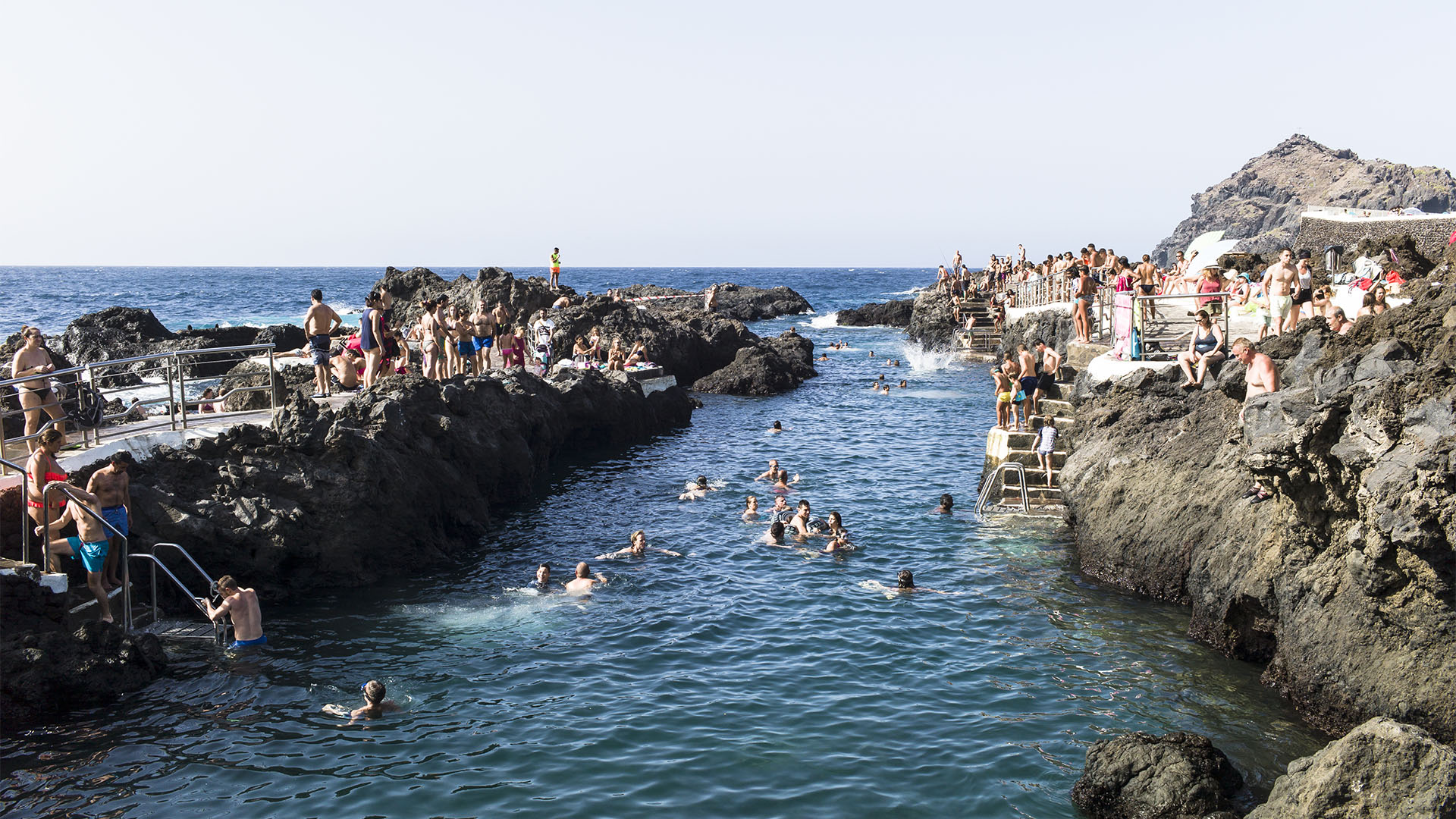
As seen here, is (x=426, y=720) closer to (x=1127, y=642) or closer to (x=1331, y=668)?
(x=1127, y=642)

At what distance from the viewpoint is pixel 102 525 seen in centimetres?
1138

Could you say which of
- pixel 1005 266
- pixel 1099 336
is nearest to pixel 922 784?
pixel 1099 336

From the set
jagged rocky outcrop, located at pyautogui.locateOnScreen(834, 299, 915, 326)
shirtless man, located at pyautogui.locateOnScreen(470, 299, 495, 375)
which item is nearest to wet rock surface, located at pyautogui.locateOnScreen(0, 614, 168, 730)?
shirtless man, located at pyautogui.locateOnScreen(470, 299, 495, 375)

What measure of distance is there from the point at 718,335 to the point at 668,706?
3252cm

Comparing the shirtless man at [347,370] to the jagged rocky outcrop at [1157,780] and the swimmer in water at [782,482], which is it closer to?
the swimmer in water at [782,482]

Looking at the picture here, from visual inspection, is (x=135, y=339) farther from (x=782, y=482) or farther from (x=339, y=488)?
(x=782, y=482)

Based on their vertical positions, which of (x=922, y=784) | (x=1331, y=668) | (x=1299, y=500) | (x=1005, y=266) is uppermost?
(x=1005, y=266)

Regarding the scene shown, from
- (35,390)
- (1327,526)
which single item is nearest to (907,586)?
(1327,526)

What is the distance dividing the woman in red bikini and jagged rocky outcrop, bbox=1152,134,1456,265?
329 feet

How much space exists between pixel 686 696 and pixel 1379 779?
6.64 meters

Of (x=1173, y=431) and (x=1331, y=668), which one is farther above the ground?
(x=1173, y=431)

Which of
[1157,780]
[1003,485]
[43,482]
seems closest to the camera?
[1157,780]

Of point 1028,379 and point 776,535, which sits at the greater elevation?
point 1028,379

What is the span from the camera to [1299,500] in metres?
10.4
